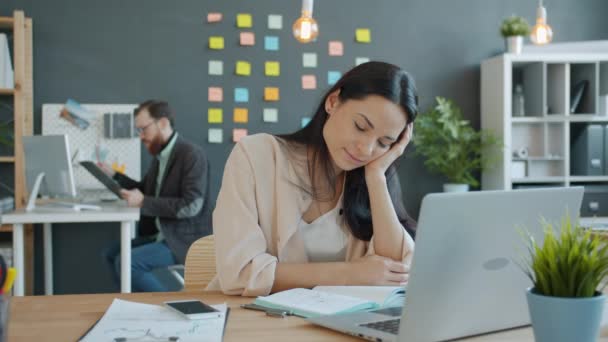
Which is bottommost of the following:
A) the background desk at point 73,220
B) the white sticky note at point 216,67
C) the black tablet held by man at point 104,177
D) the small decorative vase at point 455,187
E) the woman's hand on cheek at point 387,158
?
the background desk at point 73,220

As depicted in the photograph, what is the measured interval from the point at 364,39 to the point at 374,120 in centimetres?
327

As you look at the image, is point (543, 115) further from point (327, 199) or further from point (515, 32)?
point (327, 199)

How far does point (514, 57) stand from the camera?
14.6 feet

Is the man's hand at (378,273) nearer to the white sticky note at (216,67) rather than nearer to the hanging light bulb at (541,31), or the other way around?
the hanging light bulb at (541,31)

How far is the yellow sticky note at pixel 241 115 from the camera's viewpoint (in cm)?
468

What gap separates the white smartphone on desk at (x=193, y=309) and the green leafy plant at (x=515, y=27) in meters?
3.76

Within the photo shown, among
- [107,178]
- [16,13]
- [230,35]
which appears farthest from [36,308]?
[230,35]

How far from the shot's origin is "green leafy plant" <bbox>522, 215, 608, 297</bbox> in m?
0.88

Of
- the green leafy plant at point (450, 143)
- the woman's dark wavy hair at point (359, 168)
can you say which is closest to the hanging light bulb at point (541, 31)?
the green leafy plant at point (450, 143)

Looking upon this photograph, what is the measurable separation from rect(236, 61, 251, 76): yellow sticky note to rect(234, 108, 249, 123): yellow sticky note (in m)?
0.24

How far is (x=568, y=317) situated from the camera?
2.95 ft

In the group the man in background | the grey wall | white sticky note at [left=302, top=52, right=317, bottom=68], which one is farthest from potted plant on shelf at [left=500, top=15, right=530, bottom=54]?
the man in background

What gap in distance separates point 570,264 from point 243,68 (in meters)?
3.93

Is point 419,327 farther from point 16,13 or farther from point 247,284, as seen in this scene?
point 16,13
